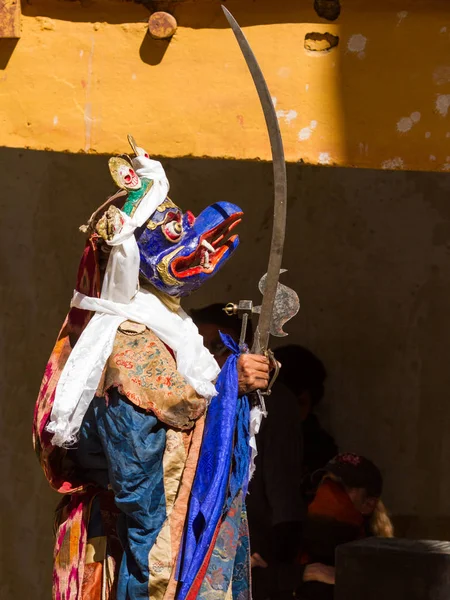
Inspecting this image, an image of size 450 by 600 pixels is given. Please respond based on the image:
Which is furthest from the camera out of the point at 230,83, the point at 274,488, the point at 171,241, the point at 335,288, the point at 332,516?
the point at 335,288

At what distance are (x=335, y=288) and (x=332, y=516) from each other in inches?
58.1

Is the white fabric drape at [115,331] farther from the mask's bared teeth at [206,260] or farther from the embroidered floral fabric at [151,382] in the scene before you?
the mask's bared teeth at [206,260]

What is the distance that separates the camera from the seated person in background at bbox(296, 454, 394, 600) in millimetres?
5266

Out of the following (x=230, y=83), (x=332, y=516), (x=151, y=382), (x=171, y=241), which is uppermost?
(x=230, y=83)

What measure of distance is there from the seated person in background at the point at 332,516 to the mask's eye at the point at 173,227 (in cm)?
152

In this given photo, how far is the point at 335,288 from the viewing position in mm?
6438

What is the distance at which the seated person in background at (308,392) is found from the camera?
6.13 meters

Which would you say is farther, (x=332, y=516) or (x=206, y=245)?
(x=332, y=516)

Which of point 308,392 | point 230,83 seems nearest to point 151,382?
point 230,83

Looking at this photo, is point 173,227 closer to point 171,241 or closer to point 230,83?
point 171,241

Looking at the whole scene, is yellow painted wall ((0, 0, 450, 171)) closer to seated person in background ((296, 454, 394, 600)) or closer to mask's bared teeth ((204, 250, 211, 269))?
mask's bared teeth ((204, 250, 211, 269))

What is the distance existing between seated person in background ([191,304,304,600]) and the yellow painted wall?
0.84m

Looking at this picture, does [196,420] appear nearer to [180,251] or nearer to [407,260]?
[180,251]

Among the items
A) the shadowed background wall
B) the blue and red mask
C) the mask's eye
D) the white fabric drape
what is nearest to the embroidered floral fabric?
the white fabric drape
